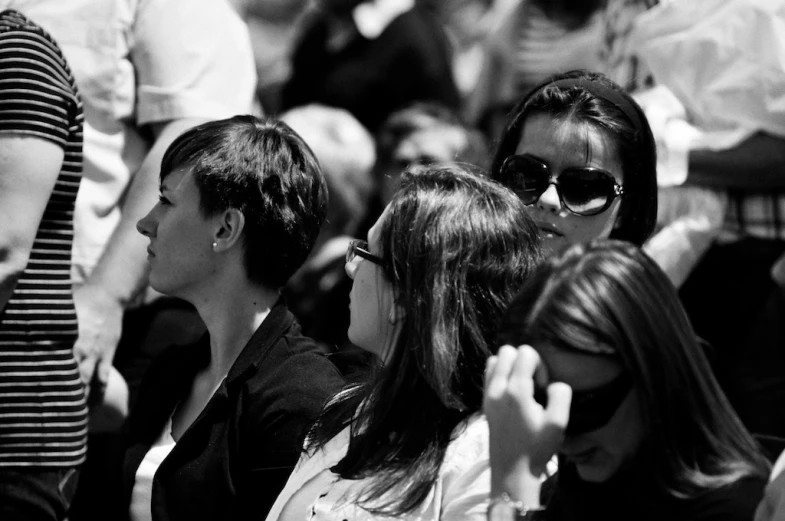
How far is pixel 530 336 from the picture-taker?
1587mm

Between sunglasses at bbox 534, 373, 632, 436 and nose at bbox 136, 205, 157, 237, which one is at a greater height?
sunglasses at bbox 534, 373, 632, 436

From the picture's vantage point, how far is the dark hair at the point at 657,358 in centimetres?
152

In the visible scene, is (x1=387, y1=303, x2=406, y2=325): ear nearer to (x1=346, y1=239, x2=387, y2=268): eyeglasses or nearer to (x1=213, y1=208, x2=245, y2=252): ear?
(x1=346, y1=239, x2=387, y2=268): eyeglasses

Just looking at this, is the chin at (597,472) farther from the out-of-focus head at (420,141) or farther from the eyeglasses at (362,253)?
the out-of-focus head at (420,141)

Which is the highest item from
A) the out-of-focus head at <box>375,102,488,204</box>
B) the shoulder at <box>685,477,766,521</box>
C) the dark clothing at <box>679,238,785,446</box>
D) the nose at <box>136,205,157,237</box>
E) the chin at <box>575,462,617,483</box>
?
the shoulder at <box>685,477,766,521</box>

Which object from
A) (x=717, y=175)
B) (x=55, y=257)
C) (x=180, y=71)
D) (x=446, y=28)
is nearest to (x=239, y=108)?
(x=180, y=71)

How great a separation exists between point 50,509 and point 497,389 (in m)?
1.45

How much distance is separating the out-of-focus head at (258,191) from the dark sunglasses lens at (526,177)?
458 mm

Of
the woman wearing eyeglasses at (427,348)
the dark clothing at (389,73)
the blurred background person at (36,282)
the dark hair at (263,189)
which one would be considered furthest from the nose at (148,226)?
the dark clothing at (389,73)

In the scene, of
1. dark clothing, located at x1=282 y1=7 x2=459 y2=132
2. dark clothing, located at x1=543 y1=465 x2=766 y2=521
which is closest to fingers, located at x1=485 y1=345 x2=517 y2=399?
dark clothing, located at x1=543 y1=465 x2=766 y2=521

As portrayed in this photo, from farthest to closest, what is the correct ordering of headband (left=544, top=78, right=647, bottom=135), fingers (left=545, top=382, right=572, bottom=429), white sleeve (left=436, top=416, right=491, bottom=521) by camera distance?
1. headband (left=544, top=78, right=647, bottom=135)
2. white sleeve (left=436, top=416, right=491, bottom=521)
3. fingers (left=545, top=382, right=572, bottom=429)

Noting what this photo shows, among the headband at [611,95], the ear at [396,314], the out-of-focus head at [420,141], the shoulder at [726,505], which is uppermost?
the headband at [611,95]

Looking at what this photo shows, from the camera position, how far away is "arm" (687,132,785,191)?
3016mm

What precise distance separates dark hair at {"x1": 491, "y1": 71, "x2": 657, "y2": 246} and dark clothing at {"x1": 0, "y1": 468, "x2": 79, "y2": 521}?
126cm
